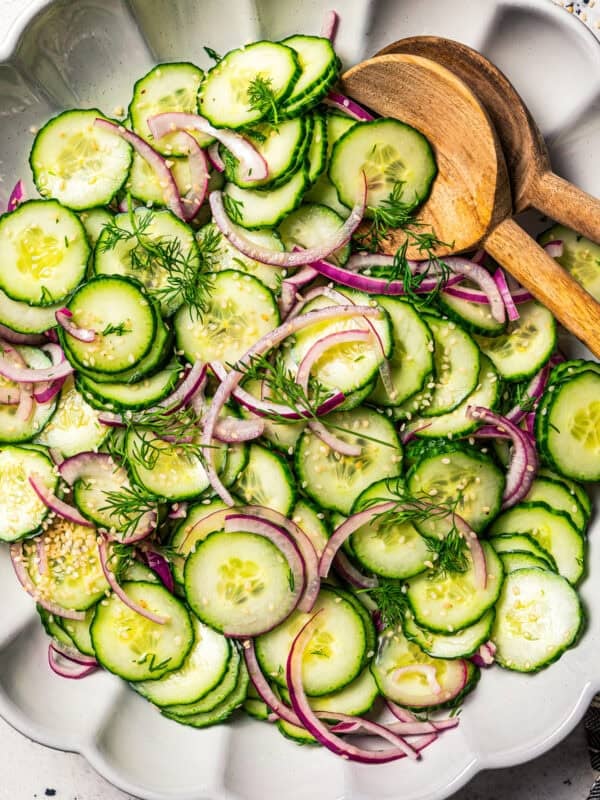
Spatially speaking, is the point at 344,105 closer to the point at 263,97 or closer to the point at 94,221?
the point at 263,97

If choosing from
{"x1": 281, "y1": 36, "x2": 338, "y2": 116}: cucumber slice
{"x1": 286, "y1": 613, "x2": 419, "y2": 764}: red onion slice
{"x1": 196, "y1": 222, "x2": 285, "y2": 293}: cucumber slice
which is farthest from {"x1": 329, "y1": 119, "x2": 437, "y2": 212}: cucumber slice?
{"x1": 286, "y1": 613, "x2": 419, "y2": 764}: red onion slice

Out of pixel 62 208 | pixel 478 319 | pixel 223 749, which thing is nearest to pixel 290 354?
pixel 478 319

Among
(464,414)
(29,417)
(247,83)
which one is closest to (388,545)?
(464,414)

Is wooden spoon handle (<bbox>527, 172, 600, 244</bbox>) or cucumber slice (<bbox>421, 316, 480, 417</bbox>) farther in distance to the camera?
cucumber slice (<bbox>421, 316, 480, 417</bbox>)

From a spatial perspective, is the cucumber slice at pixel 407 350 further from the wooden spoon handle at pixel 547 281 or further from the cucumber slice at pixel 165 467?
the cucumber slice at pixel 165 467

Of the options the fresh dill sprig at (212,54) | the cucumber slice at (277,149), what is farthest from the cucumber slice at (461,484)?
the fresh dill sprig at (212,54)

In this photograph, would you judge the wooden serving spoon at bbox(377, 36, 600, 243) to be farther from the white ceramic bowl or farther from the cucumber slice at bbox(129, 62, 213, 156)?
the cucumber slice at bbox(129, 62, 213, 156)
